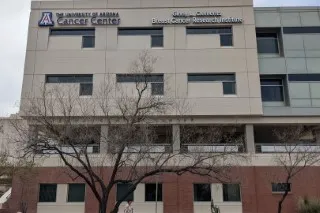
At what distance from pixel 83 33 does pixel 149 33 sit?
5533mm

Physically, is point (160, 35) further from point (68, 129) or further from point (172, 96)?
point (68, 129)

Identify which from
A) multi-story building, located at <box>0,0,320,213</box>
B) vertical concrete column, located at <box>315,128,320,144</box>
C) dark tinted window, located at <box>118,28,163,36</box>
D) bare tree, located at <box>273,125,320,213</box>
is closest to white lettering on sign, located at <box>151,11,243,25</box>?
multi-story building, located at <box>0,0,320,213</box>

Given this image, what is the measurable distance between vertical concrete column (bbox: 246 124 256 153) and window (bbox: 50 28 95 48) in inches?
562

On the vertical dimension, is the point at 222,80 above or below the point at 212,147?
above

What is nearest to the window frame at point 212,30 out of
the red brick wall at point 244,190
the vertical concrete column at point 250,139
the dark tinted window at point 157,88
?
the dark tinted window at point 157,88

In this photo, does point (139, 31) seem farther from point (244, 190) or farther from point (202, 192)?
point (244, 190)

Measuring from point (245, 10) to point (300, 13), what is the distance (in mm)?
4792

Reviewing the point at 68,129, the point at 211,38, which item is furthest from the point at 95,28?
the point at 68,129

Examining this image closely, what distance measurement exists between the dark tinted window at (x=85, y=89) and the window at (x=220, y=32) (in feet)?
30.4

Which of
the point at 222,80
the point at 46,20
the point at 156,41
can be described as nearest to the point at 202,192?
the point at 222,80

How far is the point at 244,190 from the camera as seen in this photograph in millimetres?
29188

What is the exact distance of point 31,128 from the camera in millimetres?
22578

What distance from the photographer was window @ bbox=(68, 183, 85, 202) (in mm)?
29906

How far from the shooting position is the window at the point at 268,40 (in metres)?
33.2
